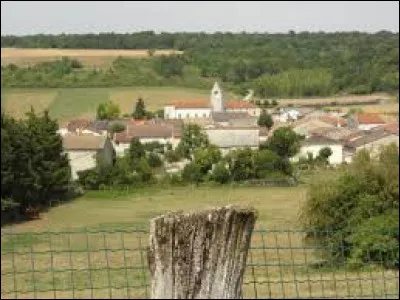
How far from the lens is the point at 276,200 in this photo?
487 inches

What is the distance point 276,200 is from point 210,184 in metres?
3.58

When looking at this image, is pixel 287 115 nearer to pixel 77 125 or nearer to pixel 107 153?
pixel 77 125

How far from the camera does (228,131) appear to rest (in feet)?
80.5

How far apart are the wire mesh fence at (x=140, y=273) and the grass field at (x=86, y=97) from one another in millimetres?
24353

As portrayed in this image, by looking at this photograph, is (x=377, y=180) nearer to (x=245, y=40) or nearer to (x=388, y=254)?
(x=388, y=254)

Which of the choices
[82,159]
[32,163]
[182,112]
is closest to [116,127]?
[82,159]

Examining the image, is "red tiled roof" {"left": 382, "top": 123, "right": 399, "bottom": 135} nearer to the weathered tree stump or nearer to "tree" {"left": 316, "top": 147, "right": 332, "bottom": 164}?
"tree" {"left": 316, "top": 147, "right": 332, "bottom": 164}

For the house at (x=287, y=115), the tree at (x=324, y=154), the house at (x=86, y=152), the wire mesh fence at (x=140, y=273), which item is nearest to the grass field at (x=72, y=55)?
the house at (x=287, y=115)

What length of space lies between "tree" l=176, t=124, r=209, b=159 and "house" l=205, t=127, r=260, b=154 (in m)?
0.37

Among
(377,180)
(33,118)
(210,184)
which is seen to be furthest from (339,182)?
(33,118)

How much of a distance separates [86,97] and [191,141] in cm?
1557

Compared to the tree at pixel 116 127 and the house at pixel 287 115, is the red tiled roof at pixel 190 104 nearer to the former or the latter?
the house at pixel 287 115

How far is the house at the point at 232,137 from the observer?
22.3 m

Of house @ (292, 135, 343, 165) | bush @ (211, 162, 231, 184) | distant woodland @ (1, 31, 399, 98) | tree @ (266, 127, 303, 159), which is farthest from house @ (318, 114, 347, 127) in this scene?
bush @ (211, 162, 231, 184)
